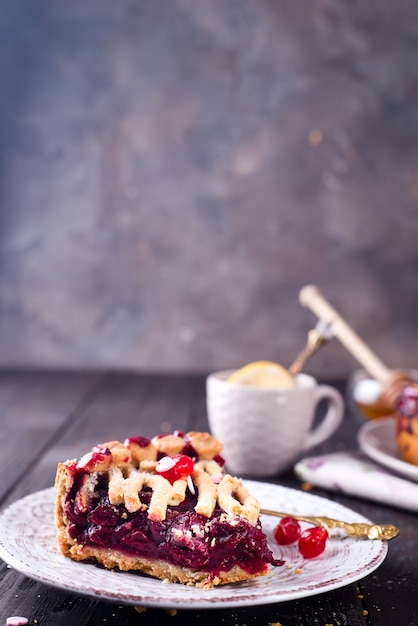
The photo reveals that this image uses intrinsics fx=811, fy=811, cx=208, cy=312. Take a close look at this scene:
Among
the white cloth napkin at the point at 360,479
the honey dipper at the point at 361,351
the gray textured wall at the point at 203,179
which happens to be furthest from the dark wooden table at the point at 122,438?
the gray textured wall at the point at 203,179

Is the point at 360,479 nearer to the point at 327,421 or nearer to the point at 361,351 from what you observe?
the point at 327,421

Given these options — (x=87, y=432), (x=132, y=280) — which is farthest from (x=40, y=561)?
(x=132, y=280)

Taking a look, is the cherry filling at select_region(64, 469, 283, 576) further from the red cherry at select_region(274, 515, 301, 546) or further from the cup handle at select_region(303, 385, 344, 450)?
the cup handle at select_region(303, 385, 344, 450)

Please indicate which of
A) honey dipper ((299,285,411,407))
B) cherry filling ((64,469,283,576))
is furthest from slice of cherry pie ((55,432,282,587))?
honey dipper ((299,285,411,407))

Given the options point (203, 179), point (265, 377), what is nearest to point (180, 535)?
point (265, 377)

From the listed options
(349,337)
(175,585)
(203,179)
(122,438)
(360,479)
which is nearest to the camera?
(175,585)

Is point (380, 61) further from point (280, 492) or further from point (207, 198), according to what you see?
point (280, 492)
